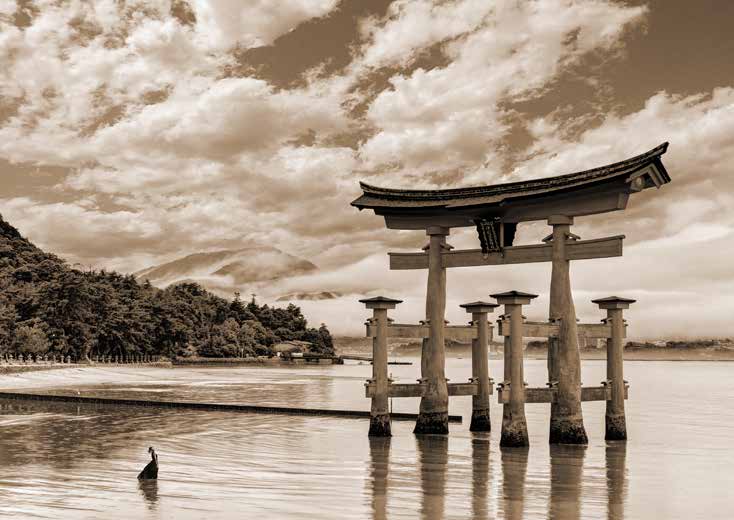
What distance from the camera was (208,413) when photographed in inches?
1137

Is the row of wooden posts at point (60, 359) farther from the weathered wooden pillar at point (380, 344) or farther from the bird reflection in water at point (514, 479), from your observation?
the bird reflection in water at point (514, 479)

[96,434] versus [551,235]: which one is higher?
[551,235]

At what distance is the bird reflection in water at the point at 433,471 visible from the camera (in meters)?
12.0

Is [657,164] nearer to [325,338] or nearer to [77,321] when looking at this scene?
[77,321]

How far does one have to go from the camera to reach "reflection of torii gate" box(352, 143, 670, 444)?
1786cm

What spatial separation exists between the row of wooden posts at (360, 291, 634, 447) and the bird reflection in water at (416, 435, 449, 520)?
4.30ft

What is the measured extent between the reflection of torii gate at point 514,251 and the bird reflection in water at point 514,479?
4.59 feet

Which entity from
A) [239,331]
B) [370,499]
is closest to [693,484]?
[370,499]

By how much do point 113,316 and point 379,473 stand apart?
79.3 m

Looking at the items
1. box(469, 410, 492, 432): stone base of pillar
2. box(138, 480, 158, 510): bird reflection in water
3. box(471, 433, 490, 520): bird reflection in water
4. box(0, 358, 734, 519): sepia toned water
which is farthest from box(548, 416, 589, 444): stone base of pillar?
box(138, 480, 158, 510): bird reflection in water

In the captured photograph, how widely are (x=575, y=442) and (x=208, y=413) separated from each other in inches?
609

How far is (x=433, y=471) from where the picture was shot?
15898mm

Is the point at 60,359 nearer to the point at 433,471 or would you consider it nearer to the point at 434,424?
the point at 434,424

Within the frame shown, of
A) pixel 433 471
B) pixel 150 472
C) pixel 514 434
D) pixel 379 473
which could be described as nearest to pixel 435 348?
pixel 514 434
